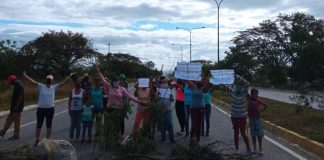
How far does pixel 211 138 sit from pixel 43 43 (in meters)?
54.1

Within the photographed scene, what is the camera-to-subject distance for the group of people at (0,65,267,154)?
11.9 m

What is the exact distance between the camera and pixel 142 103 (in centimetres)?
1352

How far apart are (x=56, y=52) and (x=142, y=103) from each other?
55.3m

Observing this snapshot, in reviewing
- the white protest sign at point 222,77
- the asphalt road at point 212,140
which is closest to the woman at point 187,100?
the asphalt road at point 212,140

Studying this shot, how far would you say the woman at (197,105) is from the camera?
13.0m

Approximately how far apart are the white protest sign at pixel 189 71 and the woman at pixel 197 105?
0.20 m

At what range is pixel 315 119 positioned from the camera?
66.6 feet

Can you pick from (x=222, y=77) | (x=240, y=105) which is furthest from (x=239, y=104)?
(x=222, y=77)

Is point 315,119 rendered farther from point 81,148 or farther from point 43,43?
point 43,43

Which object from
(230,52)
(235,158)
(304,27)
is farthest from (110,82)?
(230,52)

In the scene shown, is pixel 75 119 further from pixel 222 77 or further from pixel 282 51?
pixel 282 51

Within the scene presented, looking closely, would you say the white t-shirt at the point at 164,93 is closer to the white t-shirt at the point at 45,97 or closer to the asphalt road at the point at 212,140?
the asphalt road at the point at 212,140

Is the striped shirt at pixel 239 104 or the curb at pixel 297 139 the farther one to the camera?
the curb at pixel 297 139

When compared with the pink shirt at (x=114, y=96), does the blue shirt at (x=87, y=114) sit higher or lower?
lower
